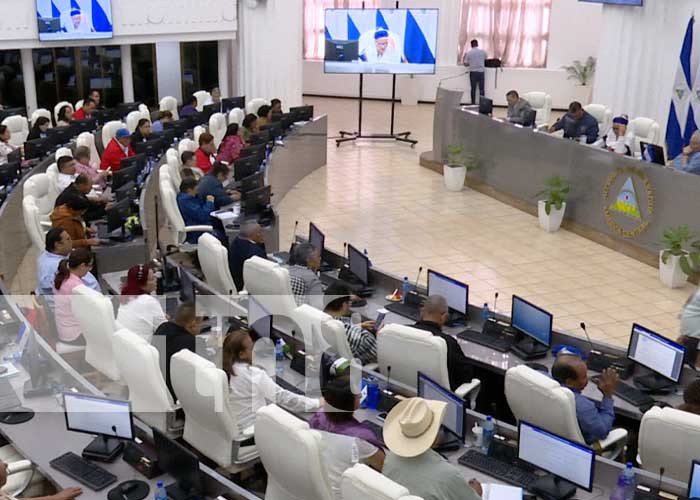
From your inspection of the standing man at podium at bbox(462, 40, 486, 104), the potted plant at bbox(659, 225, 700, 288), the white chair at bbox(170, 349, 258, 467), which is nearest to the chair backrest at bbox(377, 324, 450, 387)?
the white chair at bbox(170, 349, 258, 467)

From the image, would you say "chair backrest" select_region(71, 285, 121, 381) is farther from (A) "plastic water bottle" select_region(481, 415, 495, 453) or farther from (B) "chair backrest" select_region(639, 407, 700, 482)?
(B) "chair backrest" select_region(639, 407, 700, 482)

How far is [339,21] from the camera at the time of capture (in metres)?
17.0

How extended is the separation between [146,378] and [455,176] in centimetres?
945

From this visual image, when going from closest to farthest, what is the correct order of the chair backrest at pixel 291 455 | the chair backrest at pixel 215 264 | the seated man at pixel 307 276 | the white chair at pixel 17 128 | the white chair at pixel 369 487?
the white chair at pixel 369 487 < the chair backrest at pixel 291 455 < the seated man at pixel 307 276 < the chair backrest at pixel 215 264 < the white chair at pixel 17 128

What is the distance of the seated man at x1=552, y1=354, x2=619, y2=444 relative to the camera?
5262mm

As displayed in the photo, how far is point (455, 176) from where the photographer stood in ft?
46.5

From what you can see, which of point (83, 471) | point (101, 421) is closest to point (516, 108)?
point (101, 421)

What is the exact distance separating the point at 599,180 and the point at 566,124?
5.01 feet

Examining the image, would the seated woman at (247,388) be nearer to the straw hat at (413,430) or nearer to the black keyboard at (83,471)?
the black keyboard at (83,471)

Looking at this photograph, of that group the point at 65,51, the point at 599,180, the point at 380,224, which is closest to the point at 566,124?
the point at 599,180

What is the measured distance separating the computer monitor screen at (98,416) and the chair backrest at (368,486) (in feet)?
5.05

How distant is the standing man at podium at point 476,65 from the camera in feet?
69.1

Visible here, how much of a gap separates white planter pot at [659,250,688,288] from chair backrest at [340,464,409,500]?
7.00 meters

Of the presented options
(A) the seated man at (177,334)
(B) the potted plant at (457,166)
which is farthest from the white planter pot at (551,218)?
(A) the seated man at (177,334)
